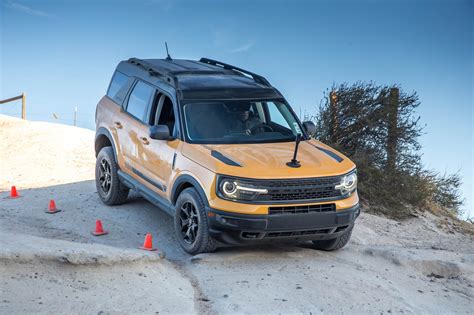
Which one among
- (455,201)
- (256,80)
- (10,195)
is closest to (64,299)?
(256,80)

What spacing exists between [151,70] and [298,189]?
3.38 meters

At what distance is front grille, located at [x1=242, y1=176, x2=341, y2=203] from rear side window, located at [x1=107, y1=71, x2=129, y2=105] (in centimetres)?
369

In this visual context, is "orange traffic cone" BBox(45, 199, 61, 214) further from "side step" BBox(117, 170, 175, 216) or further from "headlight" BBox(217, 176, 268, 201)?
"headlight" BBox(217, 176, 268, 201)

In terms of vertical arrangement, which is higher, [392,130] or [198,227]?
[392,130]

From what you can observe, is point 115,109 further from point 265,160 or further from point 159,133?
point 265,160

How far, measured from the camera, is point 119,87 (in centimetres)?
1059

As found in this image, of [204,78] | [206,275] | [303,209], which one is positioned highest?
[204,78]

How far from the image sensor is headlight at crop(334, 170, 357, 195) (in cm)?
786

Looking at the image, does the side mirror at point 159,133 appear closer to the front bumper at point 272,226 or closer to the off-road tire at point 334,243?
the front bumper at point 272,226

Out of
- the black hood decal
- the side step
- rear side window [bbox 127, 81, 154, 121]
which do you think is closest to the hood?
the black hood decal

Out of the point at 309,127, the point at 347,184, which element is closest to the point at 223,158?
the point at 347,184

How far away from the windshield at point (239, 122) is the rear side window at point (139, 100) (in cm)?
111

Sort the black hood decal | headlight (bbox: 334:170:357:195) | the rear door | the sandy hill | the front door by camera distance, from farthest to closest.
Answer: the sandy hill < the rear door < the front door < headlight (bbox: 334:170:357:195) < the black hood decal

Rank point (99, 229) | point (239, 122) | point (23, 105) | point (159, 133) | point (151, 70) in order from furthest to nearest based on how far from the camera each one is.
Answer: point (23, 105) → point (151, 70) → point (99, 229) → point (239, 122) → point (159, 133)
